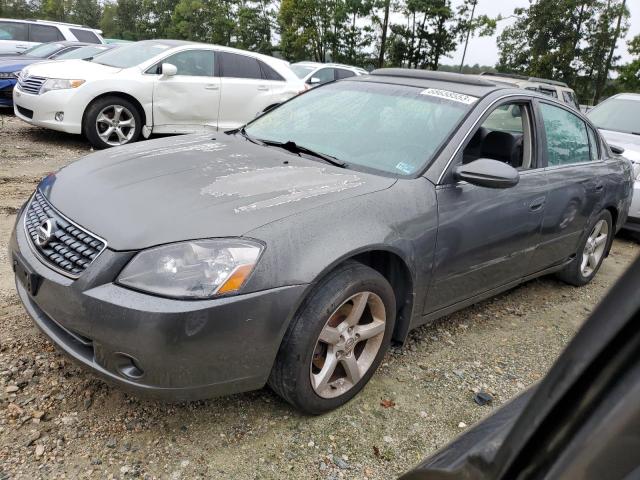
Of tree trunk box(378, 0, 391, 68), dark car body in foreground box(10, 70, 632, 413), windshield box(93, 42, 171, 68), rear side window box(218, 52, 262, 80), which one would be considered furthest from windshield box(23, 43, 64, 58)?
tree trunk box(378, 0, 391, 68)

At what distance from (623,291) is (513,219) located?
255 centimetres

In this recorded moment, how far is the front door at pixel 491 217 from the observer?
9.11 ft

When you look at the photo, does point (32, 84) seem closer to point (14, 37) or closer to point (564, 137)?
point (14, 37)

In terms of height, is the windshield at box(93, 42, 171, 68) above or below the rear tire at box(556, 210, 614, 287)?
above

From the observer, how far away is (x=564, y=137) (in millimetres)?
3754

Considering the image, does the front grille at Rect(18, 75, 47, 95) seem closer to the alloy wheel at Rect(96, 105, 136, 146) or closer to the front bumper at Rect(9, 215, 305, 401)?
the alloy wheel at Rect(96, 105, 136, 146)

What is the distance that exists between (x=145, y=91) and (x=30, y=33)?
24.3ft

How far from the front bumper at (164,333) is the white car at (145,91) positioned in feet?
18.6

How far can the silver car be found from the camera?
19.3 feet

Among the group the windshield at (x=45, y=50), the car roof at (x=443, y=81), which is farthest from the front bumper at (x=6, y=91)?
the car roof at (x=443, y=81)

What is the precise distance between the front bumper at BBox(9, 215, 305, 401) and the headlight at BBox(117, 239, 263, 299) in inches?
1.5

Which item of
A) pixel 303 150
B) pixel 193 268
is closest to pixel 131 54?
pixel 303 150

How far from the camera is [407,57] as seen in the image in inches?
1220

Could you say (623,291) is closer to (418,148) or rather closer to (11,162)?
(418,148)
